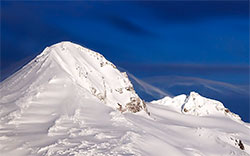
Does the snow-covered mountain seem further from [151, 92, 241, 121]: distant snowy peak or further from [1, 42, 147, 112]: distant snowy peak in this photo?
[151, 92, 241, 121]: distant snowy peak

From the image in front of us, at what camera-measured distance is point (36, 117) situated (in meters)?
30.0

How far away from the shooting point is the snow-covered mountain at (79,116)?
79.5ft

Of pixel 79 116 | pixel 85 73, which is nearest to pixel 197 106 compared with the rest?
pixel 85 73

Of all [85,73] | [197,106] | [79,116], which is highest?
[197,106]

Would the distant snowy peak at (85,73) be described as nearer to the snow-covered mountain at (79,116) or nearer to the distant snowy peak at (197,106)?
the snow-covered mountain at (79,116)

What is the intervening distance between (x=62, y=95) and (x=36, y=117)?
5.92 meters

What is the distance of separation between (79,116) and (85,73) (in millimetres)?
14073

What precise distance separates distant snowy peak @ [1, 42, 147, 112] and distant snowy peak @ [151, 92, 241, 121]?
1192 inches

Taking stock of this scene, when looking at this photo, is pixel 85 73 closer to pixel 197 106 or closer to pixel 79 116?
pixel 79 116

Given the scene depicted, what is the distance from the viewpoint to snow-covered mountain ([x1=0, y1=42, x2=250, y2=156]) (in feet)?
79.5

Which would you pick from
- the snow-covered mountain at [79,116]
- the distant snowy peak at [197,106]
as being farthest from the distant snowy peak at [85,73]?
the distant snowy peak at [197,106]

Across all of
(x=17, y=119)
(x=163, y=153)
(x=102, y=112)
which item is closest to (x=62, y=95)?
(x=102, y=112)

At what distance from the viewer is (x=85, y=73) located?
145 ft

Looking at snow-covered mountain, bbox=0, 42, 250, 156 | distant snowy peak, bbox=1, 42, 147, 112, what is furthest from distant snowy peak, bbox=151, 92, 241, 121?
snow-covered mountain, bbox=0, 42, 250, 156
